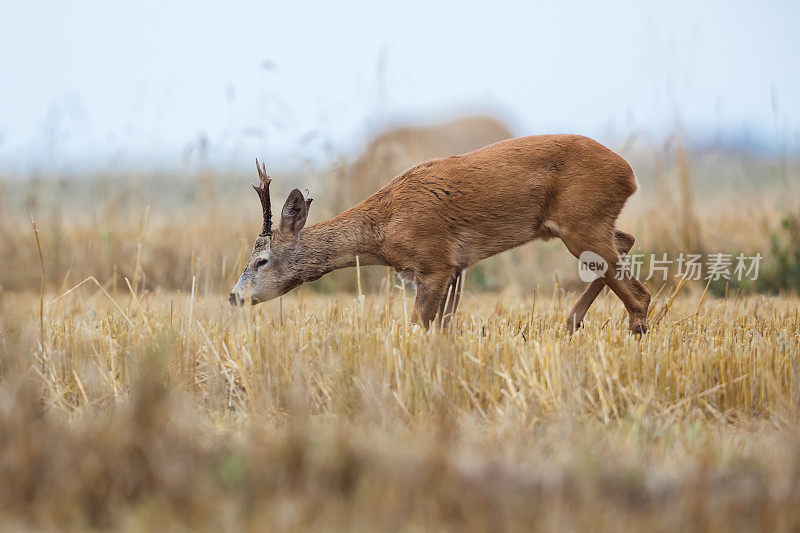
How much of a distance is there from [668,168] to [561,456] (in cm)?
853

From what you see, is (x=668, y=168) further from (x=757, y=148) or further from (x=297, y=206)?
(x=297, y=206)

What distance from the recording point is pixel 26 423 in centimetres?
290

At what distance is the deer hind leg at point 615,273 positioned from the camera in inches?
231

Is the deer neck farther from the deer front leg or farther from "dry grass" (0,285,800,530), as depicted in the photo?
the deer front leg

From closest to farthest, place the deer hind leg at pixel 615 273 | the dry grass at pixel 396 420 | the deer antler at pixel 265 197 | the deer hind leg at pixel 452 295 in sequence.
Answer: the dry grass at pixel 396 420
the deer hind leg at pixel 615 273
the deer antler at pixel 265 197
the deer hind leg at pixel 452 295

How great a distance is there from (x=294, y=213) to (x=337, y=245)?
42 cm

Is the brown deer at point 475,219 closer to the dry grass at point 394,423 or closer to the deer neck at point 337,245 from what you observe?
the deer neck at point 337,245

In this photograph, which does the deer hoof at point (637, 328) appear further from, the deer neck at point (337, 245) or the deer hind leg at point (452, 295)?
the deer neck at point (337, 245)

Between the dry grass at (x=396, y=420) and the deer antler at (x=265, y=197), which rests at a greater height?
the deer antler at (x=265, y=197)

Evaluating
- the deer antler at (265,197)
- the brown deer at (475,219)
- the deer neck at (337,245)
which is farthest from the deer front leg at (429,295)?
the deer antler at (265,197)

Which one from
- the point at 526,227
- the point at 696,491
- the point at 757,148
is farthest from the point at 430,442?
the point at 757,148

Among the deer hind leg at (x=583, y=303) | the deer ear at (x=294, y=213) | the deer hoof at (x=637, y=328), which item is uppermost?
the deer ear at (x=294, y=213)

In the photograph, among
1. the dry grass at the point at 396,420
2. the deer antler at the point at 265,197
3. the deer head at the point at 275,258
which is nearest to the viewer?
the dry grass at the point at 396,420

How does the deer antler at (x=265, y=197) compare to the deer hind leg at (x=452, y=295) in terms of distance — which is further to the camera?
the deer hind leg at (x=452, y=295)
